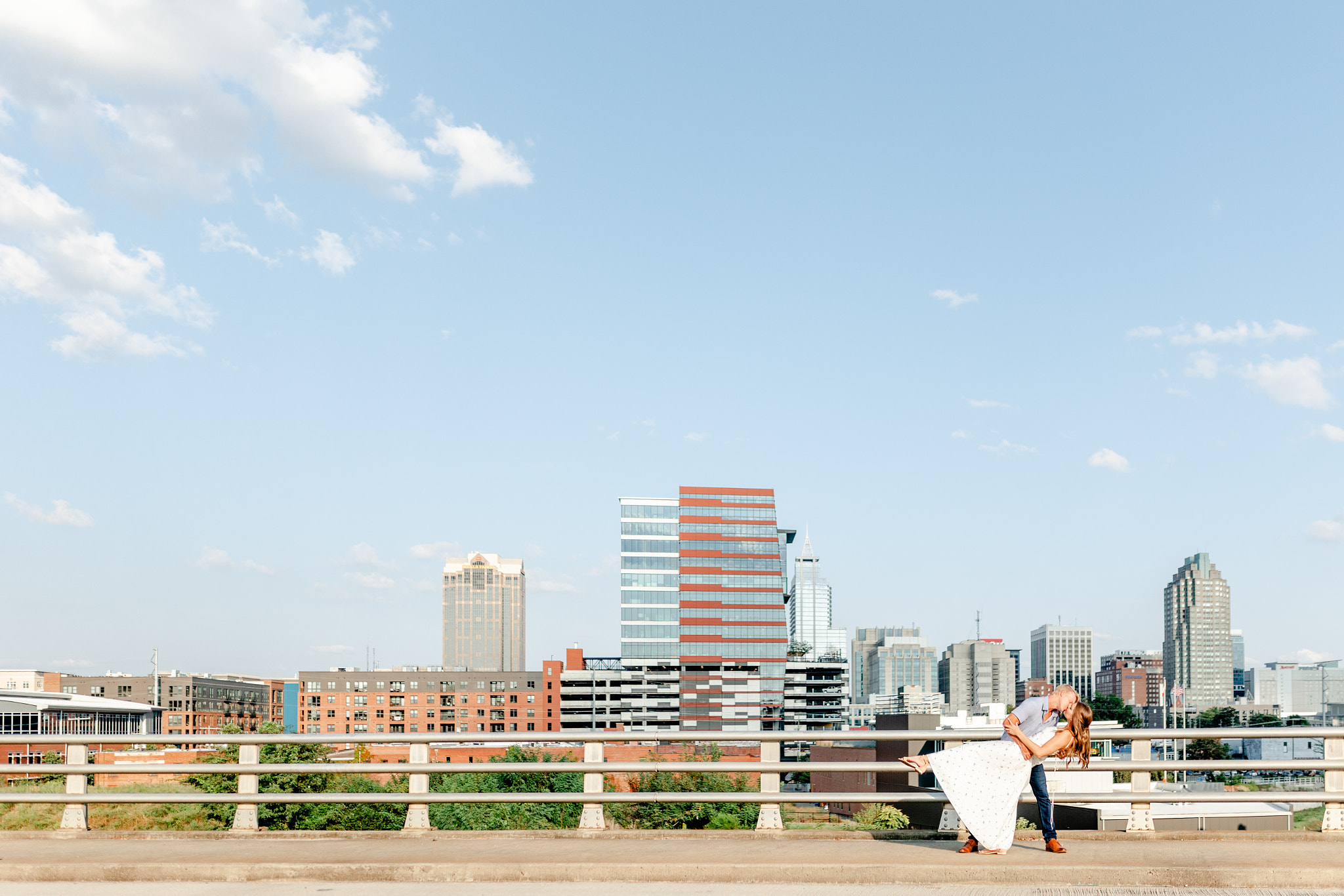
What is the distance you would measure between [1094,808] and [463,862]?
38.3 metres

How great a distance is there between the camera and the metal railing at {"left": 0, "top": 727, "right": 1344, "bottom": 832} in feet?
34.6

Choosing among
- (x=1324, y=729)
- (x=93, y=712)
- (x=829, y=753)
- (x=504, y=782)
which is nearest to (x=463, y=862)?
(x=1324, y=729)

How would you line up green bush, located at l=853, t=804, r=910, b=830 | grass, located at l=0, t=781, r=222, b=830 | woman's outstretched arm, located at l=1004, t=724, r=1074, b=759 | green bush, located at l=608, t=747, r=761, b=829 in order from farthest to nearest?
1. green bush, located at l=608, t=747, r=761, b=829
2. grass, located at l=0, t=781, r=222, b=830
3. green bush, located at l=853, t=804, r=910, b=830
4. woman's outstretched arm, located at l=1004, t=724, r=1074, b=759

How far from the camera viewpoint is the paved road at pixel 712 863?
9.31 metres

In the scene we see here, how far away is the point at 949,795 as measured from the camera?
10.1 m

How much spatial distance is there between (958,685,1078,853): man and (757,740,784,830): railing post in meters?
1.89

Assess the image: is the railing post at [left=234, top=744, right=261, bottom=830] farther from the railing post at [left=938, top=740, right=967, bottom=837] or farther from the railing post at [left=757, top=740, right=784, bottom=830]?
the railing post at [left=938, top=740, right=967, bottom=837]

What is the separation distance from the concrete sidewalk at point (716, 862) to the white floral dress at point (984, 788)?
0.74 ft

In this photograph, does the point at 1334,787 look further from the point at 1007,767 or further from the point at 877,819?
the point at 877,819

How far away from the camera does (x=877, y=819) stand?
71.4 ft

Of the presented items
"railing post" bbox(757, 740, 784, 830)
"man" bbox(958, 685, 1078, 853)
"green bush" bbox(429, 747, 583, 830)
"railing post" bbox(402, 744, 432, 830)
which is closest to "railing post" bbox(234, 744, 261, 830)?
"railing post" bbox(402, 744, 432, 830)

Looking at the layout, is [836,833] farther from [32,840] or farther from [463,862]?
[32,840]

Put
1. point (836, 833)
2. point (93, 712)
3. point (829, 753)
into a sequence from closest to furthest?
point (836, 833)
point (829, 753)
point (93, 712)

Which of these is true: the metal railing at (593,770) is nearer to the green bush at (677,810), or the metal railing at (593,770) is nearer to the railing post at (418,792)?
the railing post at (418,792)
